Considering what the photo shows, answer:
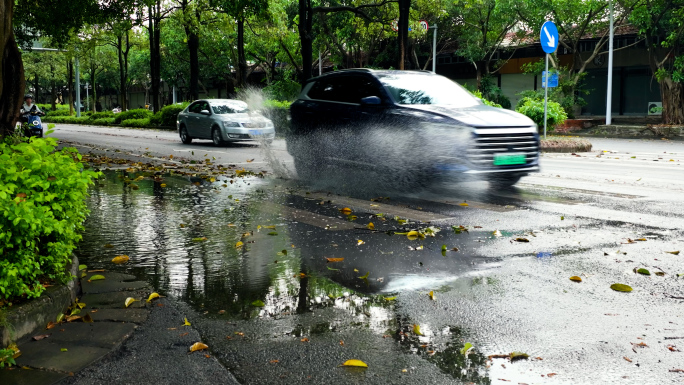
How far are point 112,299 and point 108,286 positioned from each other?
13.6 inches

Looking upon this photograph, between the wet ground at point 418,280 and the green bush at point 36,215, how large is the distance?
0.86 meters

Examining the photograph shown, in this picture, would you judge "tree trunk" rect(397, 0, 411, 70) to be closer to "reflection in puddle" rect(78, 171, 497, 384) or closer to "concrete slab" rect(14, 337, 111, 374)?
"reflection in puddle" rect(78, 171, 497, 384)

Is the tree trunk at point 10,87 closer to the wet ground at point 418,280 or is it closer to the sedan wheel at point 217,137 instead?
the wet ground at point 418,280

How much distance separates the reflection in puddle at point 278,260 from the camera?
14.0 ft

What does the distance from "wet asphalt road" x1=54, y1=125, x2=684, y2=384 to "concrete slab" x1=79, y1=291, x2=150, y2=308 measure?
0.81 feet

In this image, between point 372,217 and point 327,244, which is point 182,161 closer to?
point 372,217

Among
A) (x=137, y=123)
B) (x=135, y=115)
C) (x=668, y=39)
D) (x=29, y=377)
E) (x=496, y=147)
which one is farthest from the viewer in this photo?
(x=135, y=115)

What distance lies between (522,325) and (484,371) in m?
0.77

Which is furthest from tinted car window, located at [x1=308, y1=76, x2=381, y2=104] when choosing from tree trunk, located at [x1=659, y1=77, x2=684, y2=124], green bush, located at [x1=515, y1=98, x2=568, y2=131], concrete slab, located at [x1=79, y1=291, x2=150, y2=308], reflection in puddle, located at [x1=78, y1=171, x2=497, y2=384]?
tree trunk, located at [x1=659, y1=77, x2=684, y2=124]

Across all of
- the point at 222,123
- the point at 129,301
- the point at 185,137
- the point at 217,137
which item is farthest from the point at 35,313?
the point at 185,137

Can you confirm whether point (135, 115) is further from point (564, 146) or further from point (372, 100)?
point (372, 100)

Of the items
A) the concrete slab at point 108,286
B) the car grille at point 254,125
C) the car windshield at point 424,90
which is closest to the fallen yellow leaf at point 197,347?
the concrete slab at point 108,286

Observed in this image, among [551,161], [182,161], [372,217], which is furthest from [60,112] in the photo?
[372,217]

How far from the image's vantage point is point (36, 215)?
388 centimetres
